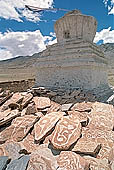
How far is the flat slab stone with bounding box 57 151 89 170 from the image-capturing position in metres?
1.71

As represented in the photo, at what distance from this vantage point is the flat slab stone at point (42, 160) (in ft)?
5.71

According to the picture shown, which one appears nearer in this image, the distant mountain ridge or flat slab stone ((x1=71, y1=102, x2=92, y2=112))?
flat slab stone ((x1=71, y1=102, x2=92, y2=112))

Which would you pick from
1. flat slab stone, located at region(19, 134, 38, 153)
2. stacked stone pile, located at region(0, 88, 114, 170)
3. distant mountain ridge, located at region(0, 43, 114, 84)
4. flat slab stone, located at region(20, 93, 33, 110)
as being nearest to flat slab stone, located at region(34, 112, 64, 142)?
stacked stone pile, located at region(0, 88, 114, 170)

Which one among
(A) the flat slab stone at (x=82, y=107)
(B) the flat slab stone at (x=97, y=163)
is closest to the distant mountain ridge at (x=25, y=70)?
(A) the flat slab stone at (x=82, y=107)

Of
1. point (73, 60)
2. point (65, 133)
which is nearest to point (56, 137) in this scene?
point (65, 133)

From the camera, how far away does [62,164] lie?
5.83ft

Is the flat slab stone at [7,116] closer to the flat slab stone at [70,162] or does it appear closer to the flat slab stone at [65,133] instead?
the flat slab stone at [65,133]

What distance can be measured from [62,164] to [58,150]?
0.93 ft

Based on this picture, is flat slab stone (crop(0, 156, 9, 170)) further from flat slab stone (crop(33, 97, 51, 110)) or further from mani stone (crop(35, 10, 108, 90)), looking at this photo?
mani stone (crop(35, 10, 108, 90))

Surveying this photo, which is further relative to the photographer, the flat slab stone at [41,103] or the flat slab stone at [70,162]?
the flat slab stone at [41,103]

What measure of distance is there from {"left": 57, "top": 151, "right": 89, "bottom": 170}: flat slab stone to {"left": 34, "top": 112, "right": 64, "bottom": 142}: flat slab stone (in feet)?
1.68

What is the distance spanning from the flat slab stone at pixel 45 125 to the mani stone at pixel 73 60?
6.36 ft

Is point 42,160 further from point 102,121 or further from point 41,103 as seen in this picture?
point 41,103

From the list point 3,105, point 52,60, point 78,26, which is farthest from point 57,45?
point 3,105
